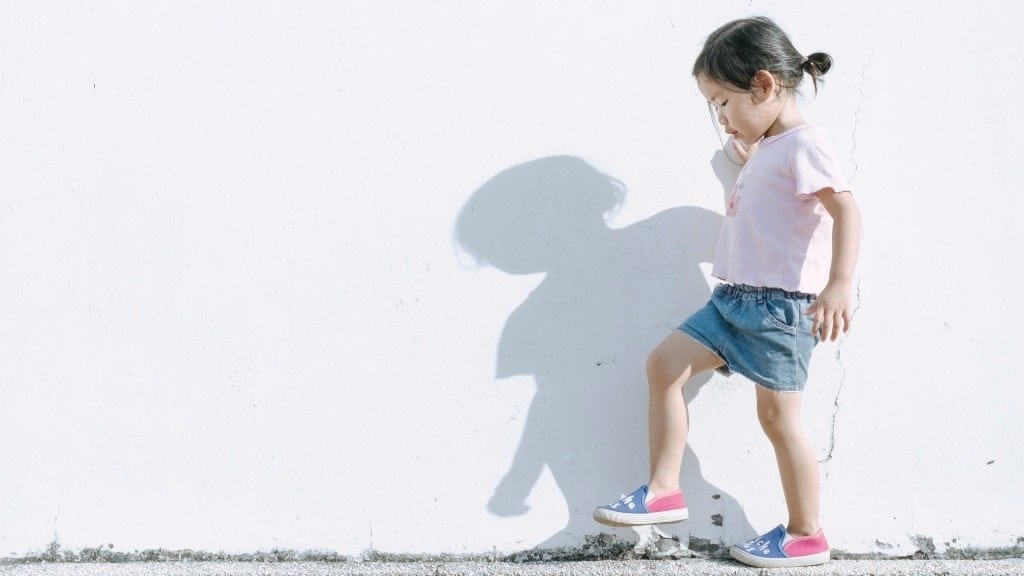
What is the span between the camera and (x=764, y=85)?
2562 mm

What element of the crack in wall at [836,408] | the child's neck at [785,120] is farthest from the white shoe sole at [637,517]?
the child's neck at [785,120]

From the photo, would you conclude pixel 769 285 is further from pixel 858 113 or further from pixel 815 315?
pixel 858 113

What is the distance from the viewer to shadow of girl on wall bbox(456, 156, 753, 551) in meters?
2.75

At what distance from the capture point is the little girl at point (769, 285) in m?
2.50

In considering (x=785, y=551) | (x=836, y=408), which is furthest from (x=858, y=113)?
(x=785, y=551)

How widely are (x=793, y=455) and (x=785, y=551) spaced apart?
0.23 metres

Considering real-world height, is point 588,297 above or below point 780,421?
above

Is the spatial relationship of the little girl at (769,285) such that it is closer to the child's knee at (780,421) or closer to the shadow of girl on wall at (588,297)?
the child's knee at (780,421)

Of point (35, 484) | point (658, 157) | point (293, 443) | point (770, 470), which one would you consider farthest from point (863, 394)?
point (35, 484)

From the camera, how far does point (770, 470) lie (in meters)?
2.77

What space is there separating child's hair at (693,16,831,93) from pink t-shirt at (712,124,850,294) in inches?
5.7

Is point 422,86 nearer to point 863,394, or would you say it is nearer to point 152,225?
point 152,225

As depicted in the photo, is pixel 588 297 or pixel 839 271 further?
pixel 588 297

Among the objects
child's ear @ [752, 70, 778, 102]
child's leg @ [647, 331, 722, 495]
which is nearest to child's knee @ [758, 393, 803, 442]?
child's leg @ [647, 331, 722, 495]
